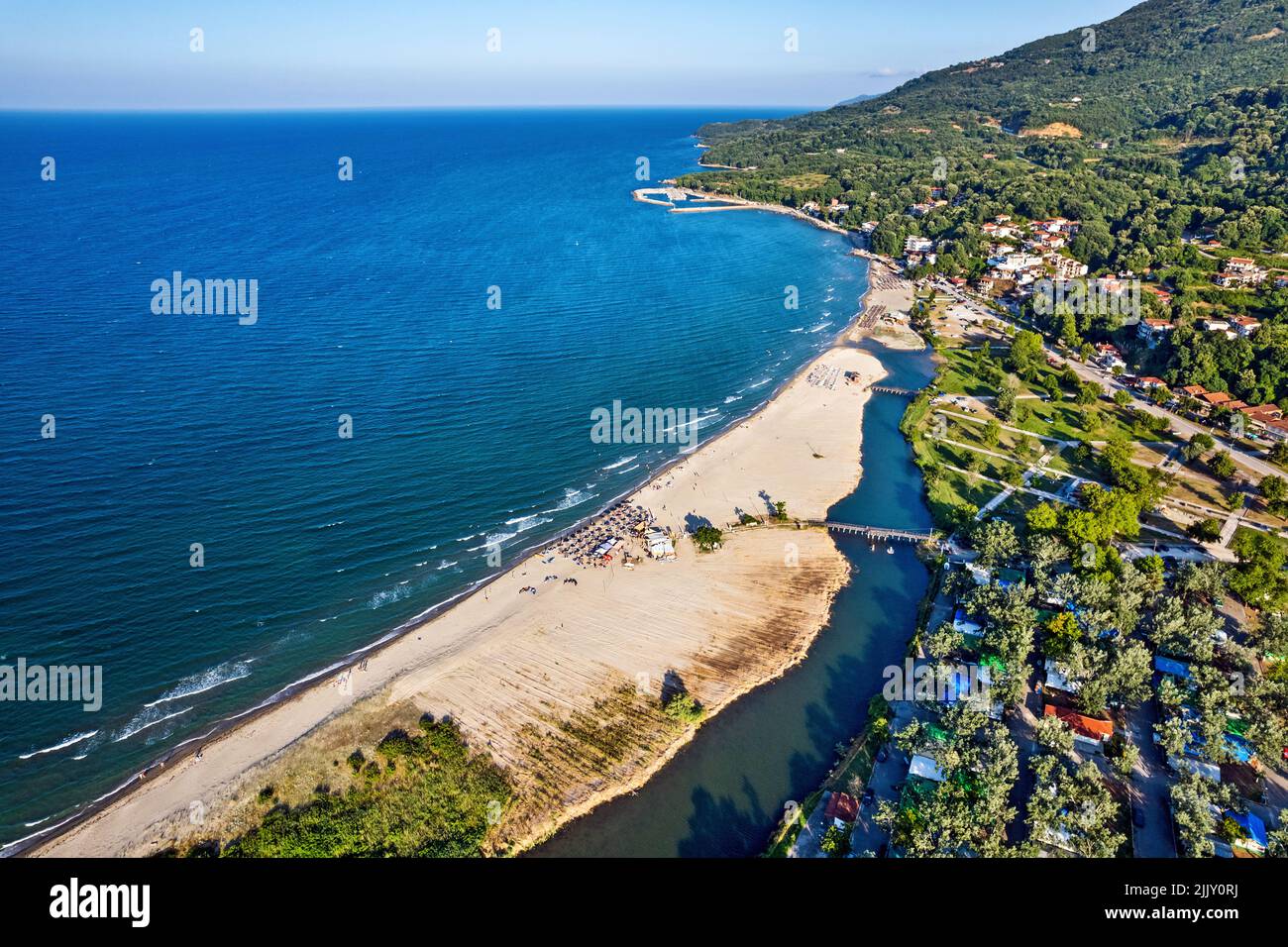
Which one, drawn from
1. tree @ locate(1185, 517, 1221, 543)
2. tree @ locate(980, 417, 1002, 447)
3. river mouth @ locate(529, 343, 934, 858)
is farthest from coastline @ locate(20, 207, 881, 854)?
tree @ locate(1185, 517, 1221, 543)

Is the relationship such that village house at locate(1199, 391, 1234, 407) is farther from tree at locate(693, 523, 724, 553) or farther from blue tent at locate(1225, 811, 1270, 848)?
tree at locate(693, 523, 724, 553)

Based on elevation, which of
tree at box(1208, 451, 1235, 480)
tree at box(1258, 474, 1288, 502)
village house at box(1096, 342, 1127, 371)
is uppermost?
village house at box(1096, 342, 1127, 371)

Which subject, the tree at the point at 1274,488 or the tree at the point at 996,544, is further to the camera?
the tree at the point at 1274,488

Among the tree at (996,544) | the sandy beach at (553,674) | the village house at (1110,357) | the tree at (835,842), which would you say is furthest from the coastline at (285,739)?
the village house at (1110,357)

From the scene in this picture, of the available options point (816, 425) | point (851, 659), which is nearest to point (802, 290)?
point (816, 425)

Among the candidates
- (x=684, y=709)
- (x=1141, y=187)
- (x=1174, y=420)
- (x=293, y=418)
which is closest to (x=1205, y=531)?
(x=1174, y=420)

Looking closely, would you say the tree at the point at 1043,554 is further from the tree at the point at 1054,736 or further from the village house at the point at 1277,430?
the village house at the point at 1277,430

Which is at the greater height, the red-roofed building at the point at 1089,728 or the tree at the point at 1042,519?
the tree at the point at 1042,519

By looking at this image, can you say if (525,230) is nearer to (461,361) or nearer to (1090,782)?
(461,361)

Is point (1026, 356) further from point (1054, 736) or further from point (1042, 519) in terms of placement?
point (1054, 736)
